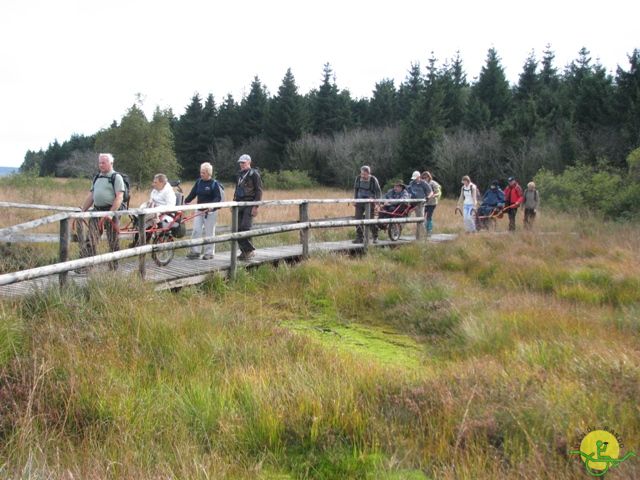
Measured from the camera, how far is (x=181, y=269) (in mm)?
8016

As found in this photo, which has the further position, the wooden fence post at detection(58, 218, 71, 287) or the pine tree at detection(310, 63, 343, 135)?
the pine tree at detection(310, 63, 343, 135)

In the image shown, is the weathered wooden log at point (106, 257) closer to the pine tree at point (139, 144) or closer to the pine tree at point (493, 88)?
the pine tree at point (139, 144)

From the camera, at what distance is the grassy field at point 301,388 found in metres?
3.32

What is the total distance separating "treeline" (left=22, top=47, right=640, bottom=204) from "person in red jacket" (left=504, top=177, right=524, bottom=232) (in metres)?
14.5

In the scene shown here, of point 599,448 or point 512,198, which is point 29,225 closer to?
point 599,448

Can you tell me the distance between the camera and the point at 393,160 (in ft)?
169

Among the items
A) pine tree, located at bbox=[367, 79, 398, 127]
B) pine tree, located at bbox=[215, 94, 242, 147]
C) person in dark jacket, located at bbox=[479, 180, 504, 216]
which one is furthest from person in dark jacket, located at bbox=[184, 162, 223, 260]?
pine tree, located at bbox=[215, 94, 242, 147]

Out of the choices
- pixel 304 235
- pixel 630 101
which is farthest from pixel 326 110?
pixel 304 235

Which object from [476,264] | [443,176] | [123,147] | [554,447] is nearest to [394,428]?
[554,447]

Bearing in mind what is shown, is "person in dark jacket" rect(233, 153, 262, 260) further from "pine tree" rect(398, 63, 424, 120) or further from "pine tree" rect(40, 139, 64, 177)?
"pine tree" rect(40, 139, 64, 177)

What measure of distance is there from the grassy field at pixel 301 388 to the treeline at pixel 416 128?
20.1m

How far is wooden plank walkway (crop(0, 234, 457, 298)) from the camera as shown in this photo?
616cm

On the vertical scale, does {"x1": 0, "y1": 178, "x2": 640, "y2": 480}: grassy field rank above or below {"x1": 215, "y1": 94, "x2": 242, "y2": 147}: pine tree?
below

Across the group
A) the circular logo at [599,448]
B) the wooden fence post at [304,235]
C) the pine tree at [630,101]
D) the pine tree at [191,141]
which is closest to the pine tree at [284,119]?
the pine tree at [191,141]
